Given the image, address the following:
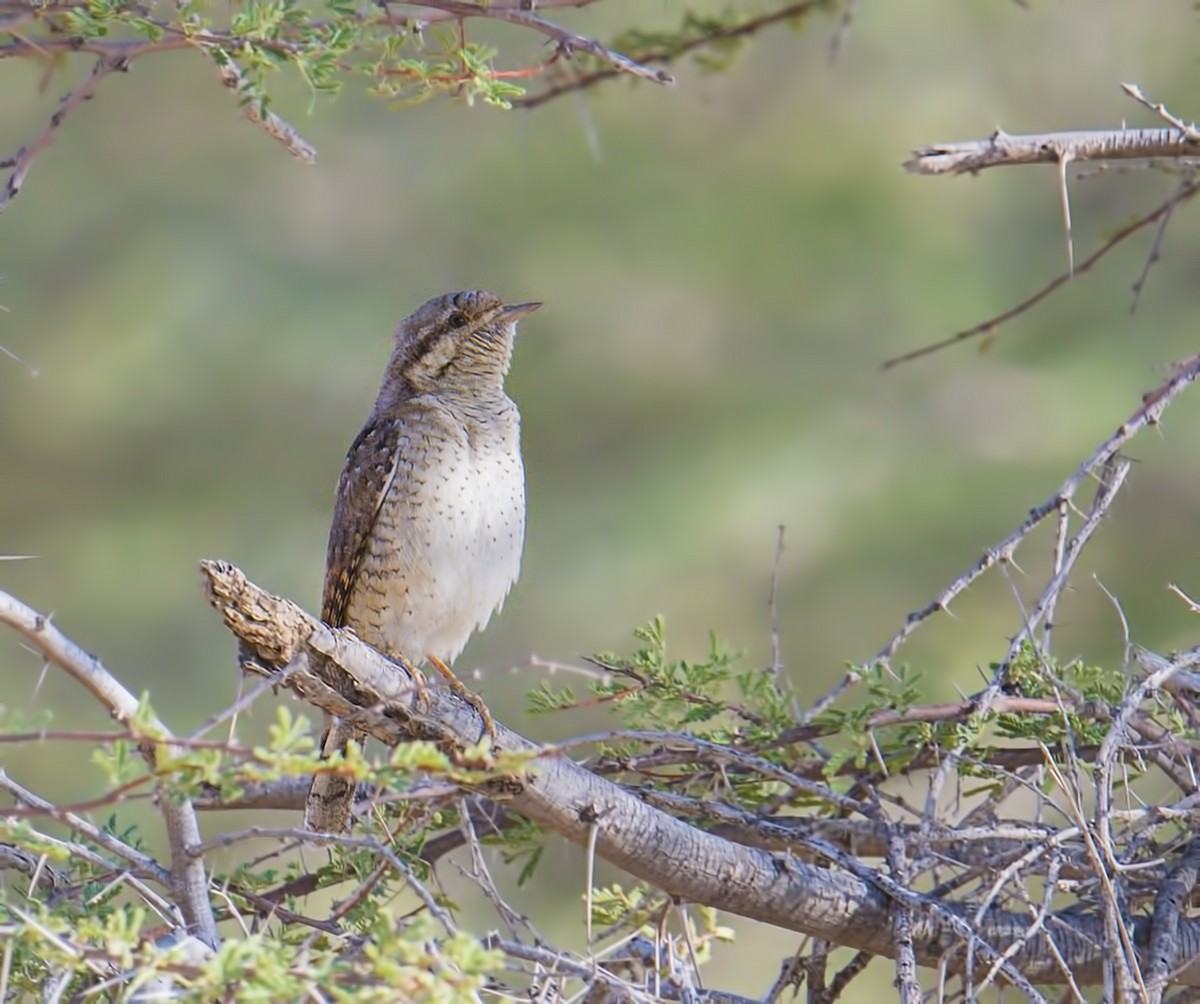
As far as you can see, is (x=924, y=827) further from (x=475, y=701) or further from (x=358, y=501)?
(x=358, y=501)

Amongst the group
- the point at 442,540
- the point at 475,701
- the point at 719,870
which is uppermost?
the point at 442,540

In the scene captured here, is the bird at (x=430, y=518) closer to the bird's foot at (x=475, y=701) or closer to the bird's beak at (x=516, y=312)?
the bird's beak at (x=516, y=312)

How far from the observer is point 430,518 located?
3664 mm

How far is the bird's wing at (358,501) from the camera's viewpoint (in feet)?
12.2

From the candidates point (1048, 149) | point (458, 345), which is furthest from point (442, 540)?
point (1048, 149)

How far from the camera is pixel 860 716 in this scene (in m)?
2.88

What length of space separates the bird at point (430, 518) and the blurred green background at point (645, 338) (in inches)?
260

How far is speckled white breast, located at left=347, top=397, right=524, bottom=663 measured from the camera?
3.67 m

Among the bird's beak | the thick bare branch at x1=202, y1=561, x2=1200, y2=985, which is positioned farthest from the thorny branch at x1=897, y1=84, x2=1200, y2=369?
the bird's beak

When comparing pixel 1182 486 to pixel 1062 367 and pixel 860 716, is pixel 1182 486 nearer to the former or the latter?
pixel 1062 367

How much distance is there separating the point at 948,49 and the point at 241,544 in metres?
7.53

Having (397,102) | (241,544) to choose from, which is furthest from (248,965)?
(241,544)

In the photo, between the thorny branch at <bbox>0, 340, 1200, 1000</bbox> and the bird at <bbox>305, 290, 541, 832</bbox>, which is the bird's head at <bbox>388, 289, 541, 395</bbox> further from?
→ the thorny branch at <bbox>0, 340, 1200, 1000</bbox>

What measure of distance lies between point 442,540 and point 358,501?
23 cm
